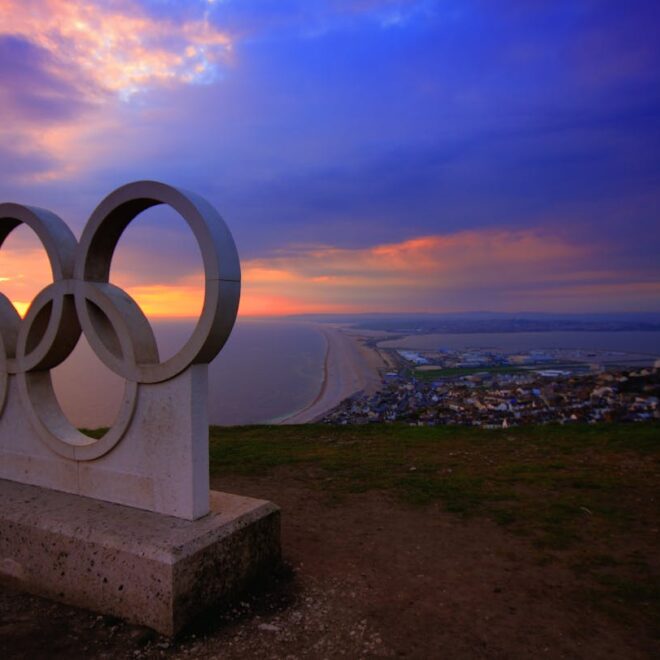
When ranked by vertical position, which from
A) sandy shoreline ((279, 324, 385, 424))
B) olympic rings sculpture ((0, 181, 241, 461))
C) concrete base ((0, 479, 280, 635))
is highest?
olympic rings sculpture ((0, 181, 241, 461))

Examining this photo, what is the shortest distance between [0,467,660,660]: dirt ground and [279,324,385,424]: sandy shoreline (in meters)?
12.1

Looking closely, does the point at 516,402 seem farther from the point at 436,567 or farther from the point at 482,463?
the point at 436,567

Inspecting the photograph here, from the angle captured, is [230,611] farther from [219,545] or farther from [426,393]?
[426,393]

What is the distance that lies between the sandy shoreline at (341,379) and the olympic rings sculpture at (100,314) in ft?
39.5

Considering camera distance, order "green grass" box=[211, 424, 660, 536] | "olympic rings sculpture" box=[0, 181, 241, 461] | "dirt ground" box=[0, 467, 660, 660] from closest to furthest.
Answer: "dirt ground" box=[0, 467, 660, 660]
"olympic rings sculpture" box=[0, 181, 241, 461]
"green grass" box=[211, 424, 660, 536]

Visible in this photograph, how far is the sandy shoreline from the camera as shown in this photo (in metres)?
20.5

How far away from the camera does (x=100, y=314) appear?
219 inches

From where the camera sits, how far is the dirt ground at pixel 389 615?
4.04m

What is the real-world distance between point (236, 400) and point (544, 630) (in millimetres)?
20371

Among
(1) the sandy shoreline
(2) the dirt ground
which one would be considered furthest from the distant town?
(2) the dirt ground

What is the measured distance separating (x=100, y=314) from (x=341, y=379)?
2527cm

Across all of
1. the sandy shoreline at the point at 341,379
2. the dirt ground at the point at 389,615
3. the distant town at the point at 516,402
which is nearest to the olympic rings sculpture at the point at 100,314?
the dirt ground at the point at 389,615

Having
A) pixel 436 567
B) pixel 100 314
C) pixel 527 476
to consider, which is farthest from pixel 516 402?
pixel 100 314

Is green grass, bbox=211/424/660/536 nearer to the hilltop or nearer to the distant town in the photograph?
the hilltop
